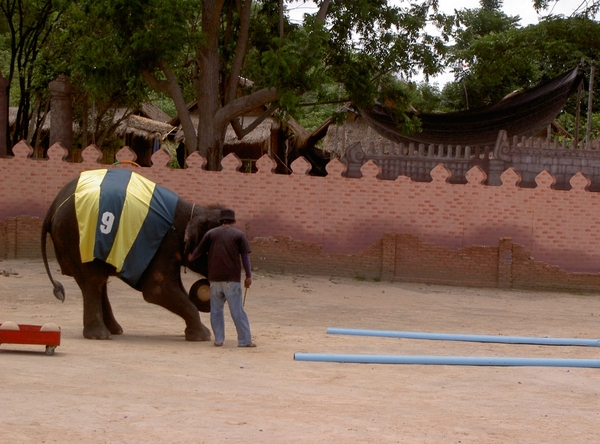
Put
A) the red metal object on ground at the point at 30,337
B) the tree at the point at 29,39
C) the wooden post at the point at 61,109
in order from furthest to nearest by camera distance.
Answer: the tree at the point at 29,39 → the wooden post at the point at 61,109 → the red metal object on ground at the point at 30,337

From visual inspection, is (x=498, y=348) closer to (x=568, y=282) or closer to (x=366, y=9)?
(x=568, y=282)

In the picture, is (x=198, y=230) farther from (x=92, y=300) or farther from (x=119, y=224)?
(x=92, y=300)

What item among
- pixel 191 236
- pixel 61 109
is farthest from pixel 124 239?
pixel 61 109

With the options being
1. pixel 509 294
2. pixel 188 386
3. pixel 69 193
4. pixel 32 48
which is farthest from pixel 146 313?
pixel 32 48

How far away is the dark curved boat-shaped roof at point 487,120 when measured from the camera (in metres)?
21.0

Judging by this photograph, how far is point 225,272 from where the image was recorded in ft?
31.1

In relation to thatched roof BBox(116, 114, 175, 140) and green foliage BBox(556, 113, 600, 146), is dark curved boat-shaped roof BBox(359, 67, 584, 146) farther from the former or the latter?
thatched roof BBox(116, 114, 175, 140)

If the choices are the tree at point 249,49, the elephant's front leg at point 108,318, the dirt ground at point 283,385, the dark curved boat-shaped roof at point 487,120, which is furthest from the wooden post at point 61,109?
the elephant's front leg at point 108,318

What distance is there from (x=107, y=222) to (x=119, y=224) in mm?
127

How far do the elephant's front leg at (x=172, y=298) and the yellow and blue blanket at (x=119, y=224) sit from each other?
174 millimetres

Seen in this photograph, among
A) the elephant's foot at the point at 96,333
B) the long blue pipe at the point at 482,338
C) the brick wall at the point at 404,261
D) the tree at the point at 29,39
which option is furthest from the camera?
the tree at the point at 29,39

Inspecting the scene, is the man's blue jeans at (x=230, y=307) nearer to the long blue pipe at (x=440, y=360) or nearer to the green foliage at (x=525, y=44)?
the long blue pipe at (x=440, y=360)

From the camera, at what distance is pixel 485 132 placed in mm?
21969

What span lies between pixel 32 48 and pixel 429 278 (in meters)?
14.6
